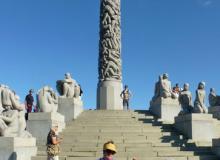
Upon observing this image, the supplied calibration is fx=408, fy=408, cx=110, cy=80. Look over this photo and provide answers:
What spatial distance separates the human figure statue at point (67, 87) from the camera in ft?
75.4

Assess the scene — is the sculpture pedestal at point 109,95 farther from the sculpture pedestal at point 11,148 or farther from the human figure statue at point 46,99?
the sculpture pedestal at point 11,148

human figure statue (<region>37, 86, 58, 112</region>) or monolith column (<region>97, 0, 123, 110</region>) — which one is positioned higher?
monolith column (<region>97, 0, 123, 110</region>)

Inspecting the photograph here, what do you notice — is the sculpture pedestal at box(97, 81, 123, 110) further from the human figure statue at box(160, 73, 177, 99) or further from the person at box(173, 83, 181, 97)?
the human figure statue at box(160, 73, 177, 99)

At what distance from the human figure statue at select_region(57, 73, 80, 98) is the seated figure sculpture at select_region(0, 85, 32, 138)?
25.1 ft

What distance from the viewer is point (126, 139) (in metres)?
17.0

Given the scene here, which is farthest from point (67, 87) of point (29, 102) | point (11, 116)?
point (11, 116)

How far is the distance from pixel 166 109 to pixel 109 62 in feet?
23.5

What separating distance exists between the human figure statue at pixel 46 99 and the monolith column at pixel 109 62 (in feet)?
29.0

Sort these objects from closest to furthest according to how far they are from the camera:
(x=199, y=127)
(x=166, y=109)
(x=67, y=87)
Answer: (x=199, y=127), (x=166, y=109), (x=67, y=87)

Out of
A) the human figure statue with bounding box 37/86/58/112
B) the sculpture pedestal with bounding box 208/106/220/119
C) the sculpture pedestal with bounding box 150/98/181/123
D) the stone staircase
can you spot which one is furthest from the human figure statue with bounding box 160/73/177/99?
the human figure statue with bounding box 37/86/58/112

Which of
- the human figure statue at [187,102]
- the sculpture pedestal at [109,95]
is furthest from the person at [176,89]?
the human figure statue at [187,102]

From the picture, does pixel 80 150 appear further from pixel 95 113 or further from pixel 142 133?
pixel 95 113

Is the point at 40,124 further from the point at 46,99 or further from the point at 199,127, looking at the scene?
the point at 199,127

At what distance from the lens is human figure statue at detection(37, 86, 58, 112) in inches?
739
